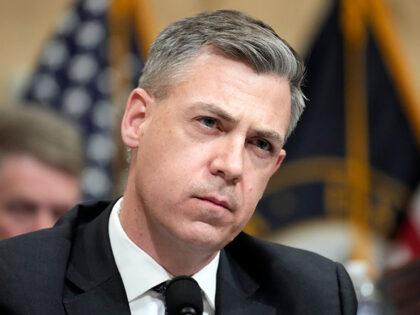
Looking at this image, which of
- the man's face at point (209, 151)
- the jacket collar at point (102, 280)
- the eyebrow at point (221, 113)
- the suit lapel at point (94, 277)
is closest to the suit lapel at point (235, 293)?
the jacket collar at point (102, 280)

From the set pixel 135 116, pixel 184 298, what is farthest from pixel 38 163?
pixel 184 298

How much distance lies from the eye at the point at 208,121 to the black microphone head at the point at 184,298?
0.38 m

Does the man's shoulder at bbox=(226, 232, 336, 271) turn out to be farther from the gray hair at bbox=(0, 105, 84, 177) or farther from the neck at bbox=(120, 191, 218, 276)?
the gray hair at bbox=(0, 105, 84, 177)

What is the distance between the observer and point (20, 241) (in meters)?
2.11

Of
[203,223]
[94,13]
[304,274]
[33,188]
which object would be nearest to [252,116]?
[203,223]

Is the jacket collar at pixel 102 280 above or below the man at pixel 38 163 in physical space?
above

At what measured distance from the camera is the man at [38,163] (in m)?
3.62

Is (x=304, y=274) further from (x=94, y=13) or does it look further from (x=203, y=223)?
(x=94, y=13)

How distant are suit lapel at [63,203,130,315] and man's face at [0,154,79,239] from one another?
1.29 m

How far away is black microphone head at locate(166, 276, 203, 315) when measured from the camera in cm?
191

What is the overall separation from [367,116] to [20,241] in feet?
13.4

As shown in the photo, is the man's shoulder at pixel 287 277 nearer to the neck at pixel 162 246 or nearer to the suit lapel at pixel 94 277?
the neck at pixel 162 246

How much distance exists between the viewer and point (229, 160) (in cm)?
203

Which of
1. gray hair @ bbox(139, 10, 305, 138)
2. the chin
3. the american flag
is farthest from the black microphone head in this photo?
the american flag
